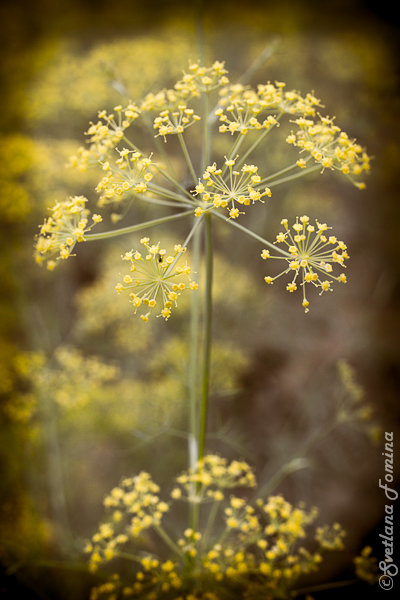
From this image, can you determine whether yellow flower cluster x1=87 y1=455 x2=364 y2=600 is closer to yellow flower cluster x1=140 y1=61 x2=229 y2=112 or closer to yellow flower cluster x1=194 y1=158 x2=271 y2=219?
yellow flower cluster x1=194 y1=158 x2=271 y2=219

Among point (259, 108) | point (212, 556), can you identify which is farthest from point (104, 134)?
point (212, 556)

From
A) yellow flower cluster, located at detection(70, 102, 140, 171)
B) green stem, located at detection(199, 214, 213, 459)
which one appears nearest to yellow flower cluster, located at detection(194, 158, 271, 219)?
green stem, located at detection(199, 214, 213, 459)

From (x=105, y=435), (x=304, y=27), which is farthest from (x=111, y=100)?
(x=105, y=435)

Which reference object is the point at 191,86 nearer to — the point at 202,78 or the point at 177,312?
the point at 202,78

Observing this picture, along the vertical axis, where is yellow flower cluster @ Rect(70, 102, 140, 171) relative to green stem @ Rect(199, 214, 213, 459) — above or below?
above

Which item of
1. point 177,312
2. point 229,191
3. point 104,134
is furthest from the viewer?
point 177,312

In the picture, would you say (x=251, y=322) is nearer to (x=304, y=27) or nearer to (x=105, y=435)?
(x=105, y=435)
